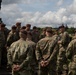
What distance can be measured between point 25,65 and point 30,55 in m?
0.31

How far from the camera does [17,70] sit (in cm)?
1180

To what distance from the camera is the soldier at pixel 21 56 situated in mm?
11758

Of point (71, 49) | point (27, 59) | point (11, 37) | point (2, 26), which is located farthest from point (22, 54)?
point (11, 37)

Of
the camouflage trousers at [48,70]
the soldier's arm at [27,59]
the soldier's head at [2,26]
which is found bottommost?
the camouflage trousers at [48,70]

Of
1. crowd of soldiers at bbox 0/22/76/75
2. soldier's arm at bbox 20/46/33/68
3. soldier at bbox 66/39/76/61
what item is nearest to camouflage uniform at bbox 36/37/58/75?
crowd of soldiers at bbox 0/22/76/75

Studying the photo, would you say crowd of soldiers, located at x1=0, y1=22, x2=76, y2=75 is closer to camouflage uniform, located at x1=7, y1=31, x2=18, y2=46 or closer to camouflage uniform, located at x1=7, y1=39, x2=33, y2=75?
camouflage uniform, located at x1=7, y1=39, x2=33, y2=75

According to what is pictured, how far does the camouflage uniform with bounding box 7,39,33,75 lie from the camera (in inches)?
463

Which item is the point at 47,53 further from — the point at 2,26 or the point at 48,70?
the point at 2,26

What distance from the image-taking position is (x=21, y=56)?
11812mm

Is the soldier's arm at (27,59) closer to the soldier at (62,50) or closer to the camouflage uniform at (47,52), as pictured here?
the camouflage uniform at (47,52)

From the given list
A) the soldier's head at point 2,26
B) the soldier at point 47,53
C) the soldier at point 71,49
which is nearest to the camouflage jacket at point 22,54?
the soldier at point 47,53

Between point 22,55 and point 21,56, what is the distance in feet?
0.17

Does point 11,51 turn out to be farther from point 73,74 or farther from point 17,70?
point 73,74

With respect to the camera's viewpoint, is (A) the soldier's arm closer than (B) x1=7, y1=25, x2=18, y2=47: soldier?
Yes
